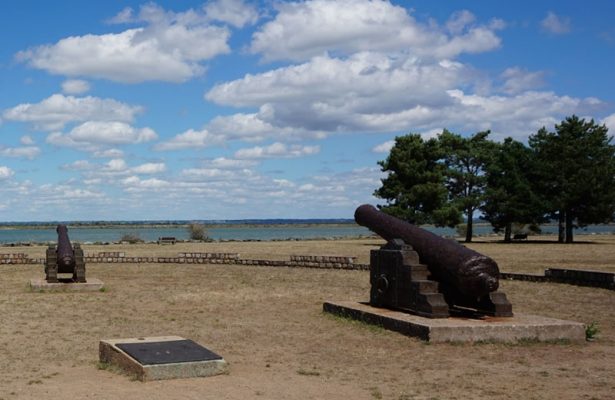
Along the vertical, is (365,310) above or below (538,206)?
below

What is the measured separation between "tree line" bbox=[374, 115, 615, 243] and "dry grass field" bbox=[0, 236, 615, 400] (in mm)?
30545

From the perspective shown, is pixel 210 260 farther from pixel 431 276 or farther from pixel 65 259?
pixel 431 276

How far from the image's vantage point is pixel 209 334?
39.4 feet

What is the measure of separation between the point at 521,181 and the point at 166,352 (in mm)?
45679

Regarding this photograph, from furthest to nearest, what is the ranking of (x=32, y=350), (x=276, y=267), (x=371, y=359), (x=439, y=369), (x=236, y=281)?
(x=276, y=267) < (x=236, y=281) < (x=32, y=350) < (x=371, y=359) < (x=439, y=369)

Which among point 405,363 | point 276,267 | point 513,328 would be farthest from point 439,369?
point 276,267

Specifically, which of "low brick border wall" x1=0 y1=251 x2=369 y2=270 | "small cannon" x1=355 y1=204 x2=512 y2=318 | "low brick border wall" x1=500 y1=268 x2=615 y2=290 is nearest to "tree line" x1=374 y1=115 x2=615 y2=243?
"low brick border wall" x1=0 y1=251 x2=369 y2=270

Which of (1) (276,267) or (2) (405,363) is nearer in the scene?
(2) (405,363)

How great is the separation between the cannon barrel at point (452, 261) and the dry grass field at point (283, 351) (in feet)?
3.85

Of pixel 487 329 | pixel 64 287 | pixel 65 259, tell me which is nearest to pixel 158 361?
pixel 487 329

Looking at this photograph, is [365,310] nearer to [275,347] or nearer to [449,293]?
[449,293]

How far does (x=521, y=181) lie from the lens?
168 feet

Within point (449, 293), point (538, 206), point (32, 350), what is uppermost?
point (538, 206)

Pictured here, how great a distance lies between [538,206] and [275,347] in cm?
4210
